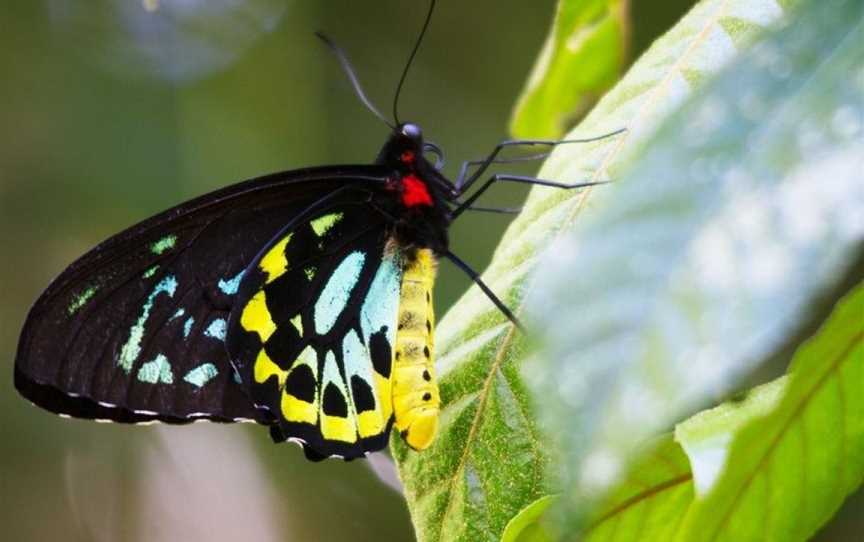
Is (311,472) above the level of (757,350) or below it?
below

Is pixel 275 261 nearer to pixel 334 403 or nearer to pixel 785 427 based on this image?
pixel 334 403

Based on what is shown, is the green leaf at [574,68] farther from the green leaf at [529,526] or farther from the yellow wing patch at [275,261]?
the green leaf at [529,526]

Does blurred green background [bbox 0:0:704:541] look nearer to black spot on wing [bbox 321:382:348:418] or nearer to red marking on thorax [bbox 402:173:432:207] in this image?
red marking on thorax [bbox 402:173:432:207]

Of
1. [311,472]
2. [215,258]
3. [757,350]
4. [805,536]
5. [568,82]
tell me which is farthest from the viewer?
[311,472]

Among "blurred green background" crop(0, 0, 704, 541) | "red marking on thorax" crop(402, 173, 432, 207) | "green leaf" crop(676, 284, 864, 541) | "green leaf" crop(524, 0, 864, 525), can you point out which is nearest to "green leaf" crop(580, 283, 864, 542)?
"green leaf" crop(676, 284, 864, 541)

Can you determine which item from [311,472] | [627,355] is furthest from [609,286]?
[311,472]

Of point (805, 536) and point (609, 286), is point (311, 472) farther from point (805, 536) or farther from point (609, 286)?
point (609, 286)
